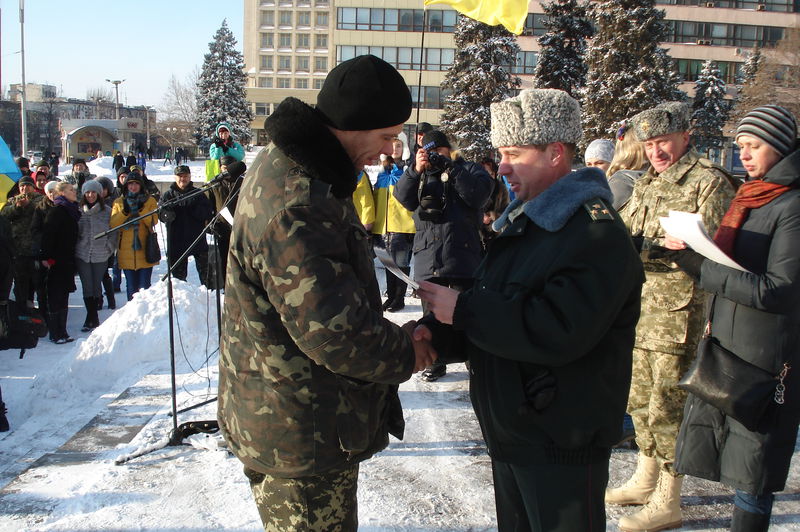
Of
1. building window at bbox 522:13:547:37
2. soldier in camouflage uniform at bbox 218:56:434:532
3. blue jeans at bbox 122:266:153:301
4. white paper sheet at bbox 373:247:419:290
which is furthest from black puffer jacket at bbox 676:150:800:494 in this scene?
building window at bbox 522:13:547:37

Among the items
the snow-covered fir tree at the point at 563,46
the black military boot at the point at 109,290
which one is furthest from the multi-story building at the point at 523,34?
the black military boot at the point at 109,290

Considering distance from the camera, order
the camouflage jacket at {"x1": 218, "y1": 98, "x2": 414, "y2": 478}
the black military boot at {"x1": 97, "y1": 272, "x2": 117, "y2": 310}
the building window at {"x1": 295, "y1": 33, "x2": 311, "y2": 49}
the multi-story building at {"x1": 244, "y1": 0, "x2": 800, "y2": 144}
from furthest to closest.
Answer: the building window at {"x1": 295, "y1": 33, "x2": 311, "y2": 49}
the multi-story building at {"x1": 244, "y1": 0, "x2": 800, "y2": 144}
the black military boot at {"x1": 97, "y1": 272, "x2": 117, "y2": 310}
the camouflage jacket at {"x1": 218, "y1": 98, "x2": 414, "y2": 478}

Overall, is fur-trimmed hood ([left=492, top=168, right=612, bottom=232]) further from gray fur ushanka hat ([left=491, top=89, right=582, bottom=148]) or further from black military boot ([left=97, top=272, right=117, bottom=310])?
black military boot ([left=97, top=272, right=117, bottom=310])

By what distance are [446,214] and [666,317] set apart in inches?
97.4

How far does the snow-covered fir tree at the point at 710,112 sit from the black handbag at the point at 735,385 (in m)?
46.0

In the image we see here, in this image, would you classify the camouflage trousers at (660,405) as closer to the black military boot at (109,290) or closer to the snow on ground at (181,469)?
the snow on ground at (181,469)

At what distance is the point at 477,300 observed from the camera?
2014 millimetres

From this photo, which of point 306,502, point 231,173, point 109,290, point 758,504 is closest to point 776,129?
point 758,504

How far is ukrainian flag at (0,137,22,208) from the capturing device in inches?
344

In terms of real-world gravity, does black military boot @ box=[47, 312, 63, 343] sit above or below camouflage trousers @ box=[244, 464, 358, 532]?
below

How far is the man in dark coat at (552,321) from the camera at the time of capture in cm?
188

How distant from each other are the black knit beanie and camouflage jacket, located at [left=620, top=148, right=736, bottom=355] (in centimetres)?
188

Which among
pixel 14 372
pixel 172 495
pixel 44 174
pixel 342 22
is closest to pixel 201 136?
pixel 342 22

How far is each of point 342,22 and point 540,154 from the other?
60578 mm
